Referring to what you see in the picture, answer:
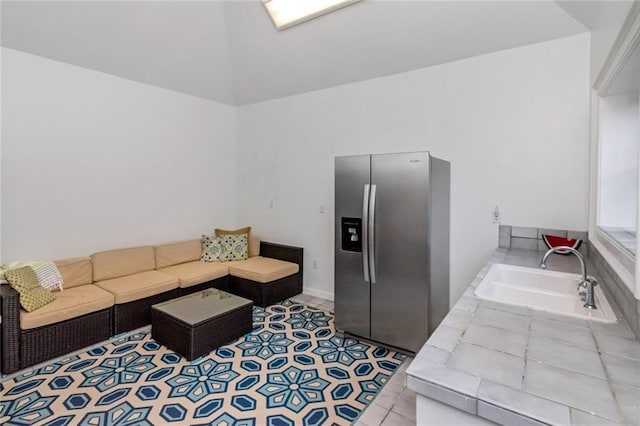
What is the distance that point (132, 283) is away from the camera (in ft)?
11.0

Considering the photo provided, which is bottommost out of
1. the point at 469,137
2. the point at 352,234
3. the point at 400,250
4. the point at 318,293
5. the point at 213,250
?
the point at 318,293

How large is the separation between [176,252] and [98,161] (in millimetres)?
1388

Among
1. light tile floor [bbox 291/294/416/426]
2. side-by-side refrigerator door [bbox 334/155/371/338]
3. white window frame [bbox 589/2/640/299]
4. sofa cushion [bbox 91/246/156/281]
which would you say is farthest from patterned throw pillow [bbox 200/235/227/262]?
white window frame [bbox 589/2/640/299]

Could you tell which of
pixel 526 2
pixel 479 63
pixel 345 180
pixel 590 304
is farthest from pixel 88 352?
pixel 526 2

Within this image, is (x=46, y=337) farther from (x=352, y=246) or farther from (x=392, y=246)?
(x=392, y=246)

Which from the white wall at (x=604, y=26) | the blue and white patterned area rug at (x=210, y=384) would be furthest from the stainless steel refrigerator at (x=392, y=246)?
the white wall at (x=604, y=26)

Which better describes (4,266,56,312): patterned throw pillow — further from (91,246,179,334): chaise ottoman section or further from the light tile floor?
the light tile floor

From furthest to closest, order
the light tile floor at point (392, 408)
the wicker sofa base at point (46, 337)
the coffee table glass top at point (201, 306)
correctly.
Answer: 1. the coffee table glass top at point (201, 306)
2. the wicker sofa base at point (46, 337)
3. the light tile floor at point (392, 408)

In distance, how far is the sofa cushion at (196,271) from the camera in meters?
3.64

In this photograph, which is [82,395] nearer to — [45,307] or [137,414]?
[137,414]

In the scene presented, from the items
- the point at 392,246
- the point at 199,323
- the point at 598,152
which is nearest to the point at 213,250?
the point at 199,323

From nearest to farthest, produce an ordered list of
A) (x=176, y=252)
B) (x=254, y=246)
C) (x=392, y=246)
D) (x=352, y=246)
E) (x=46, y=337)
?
1. (x=46, y=337)
2. (x=392, y=246)
3. (x=352, y=246)
4. (x=176, y=252)
5. (x=254, y=246)

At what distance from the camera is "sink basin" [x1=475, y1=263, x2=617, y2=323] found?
1837 mm

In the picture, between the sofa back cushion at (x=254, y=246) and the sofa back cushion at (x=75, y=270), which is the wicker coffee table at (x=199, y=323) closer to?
the sofa back cushion at (x=75, y=270)
